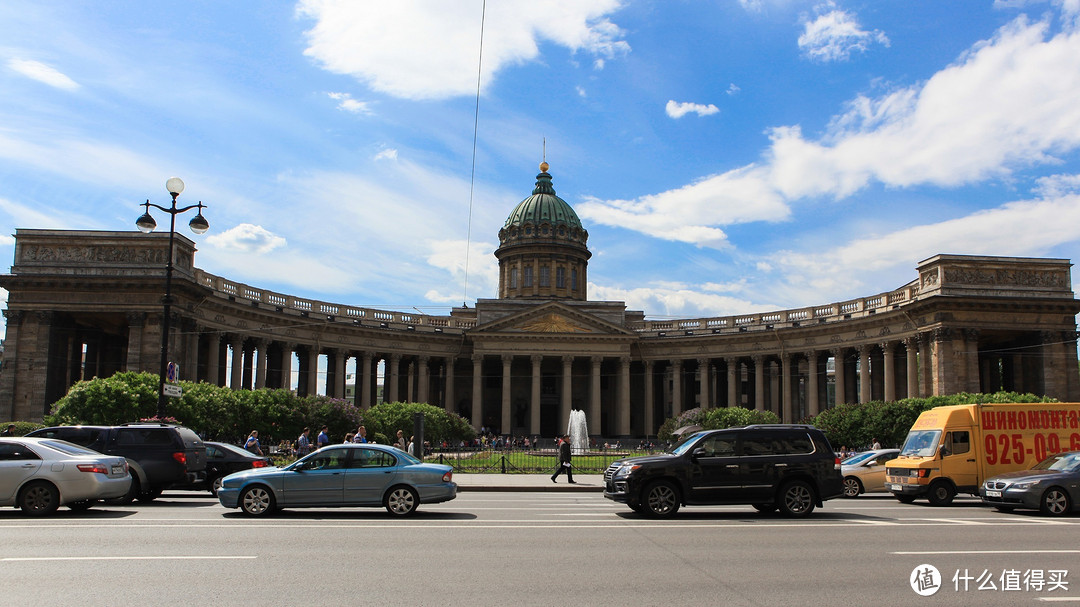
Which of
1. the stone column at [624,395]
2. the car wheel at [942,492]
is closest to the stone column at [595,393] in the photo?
the stone column at [624,395]

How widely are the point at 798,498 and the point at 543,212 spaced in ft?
260

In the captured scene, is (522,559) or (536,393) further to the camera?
(536,393)

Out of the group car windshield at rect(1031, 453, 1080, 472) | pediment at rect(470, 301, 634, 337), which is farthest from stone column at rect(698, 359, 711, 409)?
car windshield at rect(1031, 453, 1080, 472)

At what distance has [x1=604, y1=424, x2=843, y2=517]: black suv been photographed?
1934 cm

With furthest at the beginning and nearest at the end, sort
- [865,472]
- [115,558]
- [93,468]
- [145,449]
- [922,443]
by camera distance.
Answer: [865,472] < [922,443] < [145,449] < [93,468] < [115,558]

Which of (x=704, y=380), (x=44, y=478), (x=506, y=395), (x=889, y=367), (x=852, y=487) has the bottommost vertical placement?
(x=852, y=487)

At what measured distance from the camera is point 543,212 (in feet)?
319

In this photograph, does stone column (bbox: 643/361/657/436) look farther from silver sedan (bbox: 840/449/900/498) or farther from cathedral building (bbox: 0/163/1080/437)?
silver sedan (bbox: 840/449/900/498)

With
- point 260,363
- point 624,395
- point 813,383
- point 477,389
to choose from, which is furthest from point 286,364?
point 813,383

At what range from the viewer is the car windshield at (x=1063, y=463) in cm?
2125

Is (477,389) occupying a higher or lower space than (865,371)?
lower

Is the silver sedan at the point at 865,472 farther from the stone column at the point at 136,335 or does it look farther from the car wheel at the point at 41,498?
the stone column at the point at 136,335

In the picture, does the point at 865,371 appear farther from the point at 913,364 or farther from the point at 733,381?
the point at 733,381

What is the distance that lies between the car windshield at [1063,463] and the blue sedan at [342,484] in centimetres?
1571
